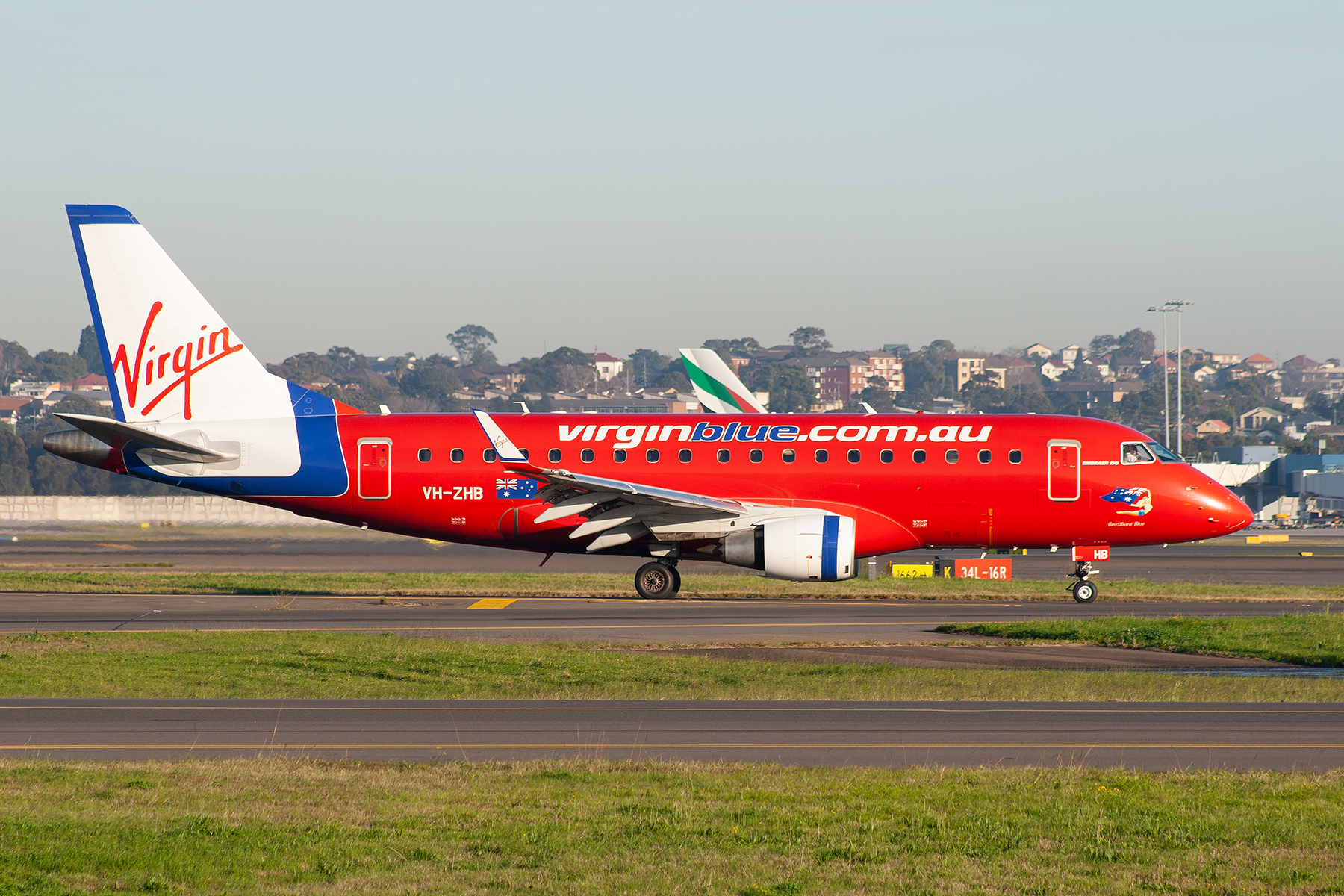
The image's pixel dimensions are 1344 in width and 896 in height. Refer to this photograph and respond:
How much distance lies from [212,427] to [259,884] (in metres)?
27.0

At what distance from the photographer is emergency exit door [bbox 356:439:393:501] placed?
34562mm

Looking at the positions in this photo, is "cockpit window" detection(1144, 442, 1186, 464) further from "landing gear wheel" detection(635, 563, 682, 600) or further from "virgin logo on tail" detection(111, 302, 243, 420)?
"virgin logo on tail" detection(111, 302, 243, 420)

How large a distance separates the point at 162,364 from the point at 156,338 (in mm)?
704

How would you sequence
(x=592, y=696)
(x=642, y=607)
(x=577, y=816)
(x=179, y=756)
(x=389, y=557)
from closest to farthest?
1. (x=577, y=816)
2. (x=179, y=756)
3. (x=592, y=696)
4. (x=642, y=607)
5. (x=389, y=557)

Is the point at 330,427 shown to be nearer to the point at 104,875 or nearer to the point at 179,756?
the point at 179,756

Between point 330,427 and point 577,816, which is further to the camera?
point 330,427

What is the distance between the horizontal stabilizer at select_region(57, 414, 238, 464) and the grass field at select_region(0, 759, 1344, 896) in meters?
20.3

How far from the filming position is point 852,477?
33.7 metres

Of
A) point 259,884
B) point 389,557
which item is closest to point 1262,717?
point 259,884

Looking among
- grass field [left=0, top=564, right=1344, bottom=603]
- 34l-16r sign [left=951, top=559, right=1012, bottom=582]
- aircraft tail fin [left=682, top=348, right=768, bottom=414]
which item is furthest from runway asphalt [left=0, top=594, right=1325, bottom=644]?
aircraft tail fin [left=682, top=348, right=768, bottom=414]

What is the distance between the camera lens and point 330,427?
34.9m

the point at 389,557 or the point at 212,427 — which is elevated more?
the point at 212,427

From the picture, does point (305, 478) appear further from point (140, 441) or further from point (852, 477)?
point (852, 477)

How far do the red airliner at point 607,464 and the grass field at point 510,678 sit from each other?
1052 cm
